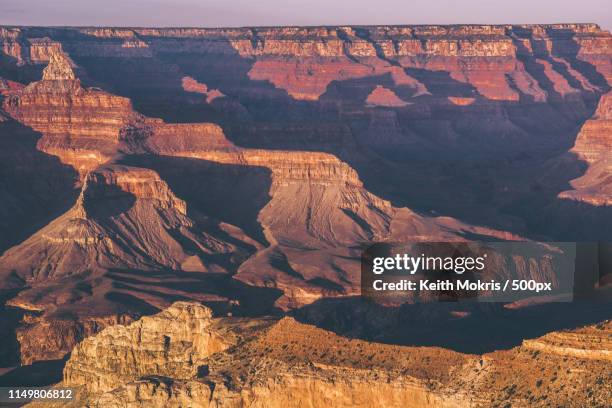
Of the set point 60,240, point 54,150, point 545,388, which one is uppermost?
point 54,150

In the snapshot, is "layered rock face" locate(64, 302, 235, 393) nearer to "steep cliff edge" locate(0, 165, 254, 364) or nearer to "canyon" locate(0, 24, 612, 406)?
"canyon" locate(0, 24, 612, 406)

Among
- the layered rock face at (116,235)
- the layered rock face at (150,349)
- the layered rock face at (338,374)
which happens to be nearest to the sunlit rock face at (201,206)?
the layered rock face at (116,235)

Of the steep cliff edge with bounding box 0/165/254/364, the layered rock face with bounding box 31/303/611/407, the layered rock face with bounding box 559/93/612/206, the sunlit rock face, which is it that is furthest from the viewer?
the layered rock face with bounding box 559/93/612/206

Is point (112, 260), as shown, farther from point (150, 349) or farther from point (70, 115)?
point (150, 349)

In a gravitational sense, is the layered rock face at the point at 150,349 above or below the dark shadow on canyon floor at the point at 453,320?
below

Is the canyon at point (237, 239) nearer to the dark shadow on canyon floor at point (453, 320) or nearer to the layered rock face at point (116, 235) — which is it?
the layered rock face at point (116, 235)

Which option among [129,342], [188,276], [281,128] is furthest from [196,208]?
[129,342]

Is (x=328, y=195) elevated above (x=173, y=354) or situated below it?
above

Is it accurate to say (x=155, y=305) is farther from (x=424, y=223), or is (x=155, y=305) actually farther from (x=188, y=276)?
(x=424, y=223)

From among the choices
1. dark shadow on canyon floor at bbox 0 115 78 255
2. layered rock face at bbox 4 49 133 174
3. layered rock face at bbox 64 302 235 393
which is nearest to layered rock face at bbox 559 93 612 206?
layered rock face at bbox 4 49 133 174
